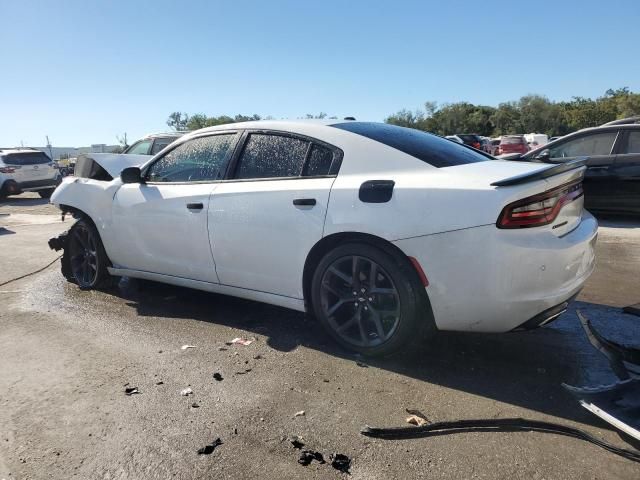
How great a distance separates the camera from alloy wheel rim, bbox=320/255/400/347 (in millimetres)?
3314

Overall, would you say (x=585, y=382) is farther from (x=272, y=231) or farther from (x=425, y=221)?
(x=272, y=231)

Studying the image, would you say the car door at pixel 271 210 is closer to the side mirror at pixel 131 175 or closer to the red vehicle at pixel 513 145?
the side mirror at pixel 131 175

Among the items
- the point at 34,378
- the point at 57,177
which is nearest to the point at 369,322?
the point at 34,378

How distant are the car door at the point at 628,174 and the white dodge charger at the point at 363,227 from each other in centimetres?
542

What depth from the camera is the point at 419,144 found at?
3.73 metres

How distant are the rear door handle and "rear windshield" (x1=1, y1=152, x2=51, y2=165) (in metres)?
16.8

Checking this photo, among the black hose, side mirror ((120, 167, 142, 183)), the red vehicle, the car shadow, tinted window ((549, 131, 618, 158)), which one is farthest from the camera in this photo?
the red vehicle

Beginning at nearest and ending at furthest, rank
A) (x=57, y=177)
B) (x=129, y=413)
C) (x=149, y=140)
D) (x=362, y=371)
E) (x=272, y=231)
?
(x=129, y=413) < (x=362, y=371) < (x=272, y=231) < (x=149, y=140) < (x=57, y=177)

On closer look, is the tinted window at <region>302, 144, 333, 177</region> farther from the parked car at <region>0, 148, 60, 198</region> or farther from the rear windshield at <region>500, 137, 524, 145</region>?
the rear windshield at <region>500, 137, 524, 145</region>

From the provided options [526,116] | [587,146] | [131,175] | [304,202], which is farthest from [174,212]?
[526,116]

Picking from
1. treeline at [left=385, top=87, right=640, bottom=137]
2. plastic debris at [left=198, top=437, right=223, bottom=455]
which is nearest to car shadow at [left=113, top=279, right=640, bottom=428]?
plastic debris at [left=198, top=437, right=223, bottom=455]

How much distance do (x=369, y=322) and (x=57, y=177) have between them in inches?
680

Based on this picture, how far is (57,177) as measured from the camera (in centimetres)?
1772

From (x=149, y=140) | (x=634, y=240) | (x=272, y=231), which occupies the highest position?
(x=149, y=140)
